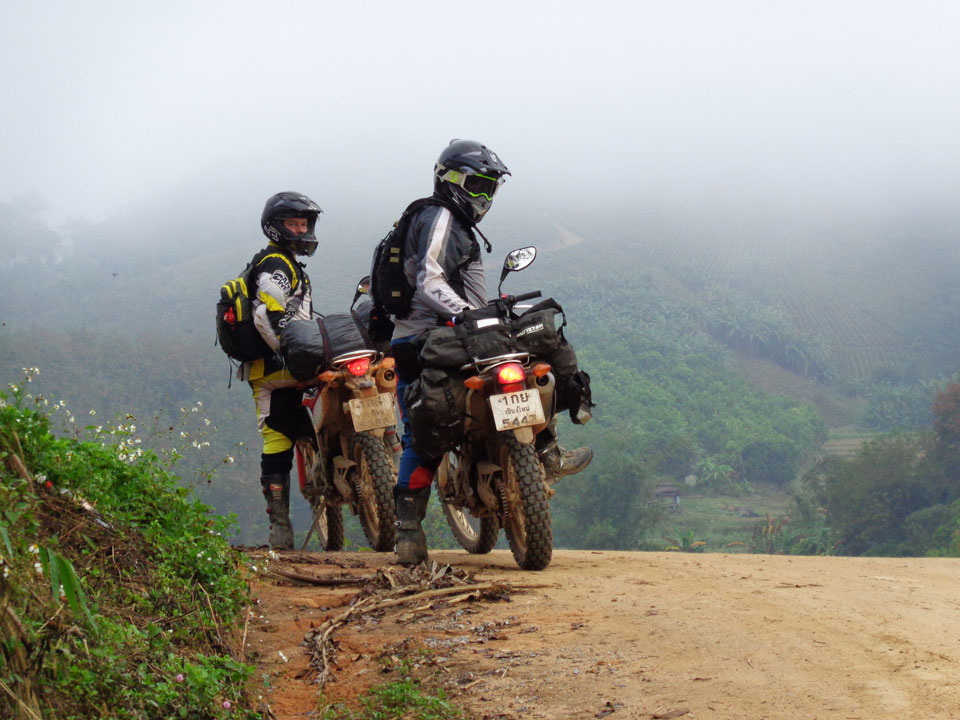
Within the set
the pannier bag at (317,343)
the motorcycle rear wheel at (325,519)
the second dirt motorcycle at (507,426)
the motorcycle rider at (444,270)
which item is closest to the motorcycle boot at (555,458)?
the motorcycle rider at (444,270)

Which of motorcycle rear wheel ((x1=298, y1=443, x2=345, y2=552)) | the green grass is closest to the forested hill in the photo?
the green grass

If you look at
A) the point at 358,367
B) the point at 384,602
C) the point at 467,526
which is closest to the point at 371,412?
the point at 358,367

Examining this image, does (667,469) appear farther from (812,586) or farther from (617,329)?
(812,586)

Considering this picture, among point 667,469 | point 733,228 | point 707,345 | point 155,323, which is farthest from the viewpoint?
point 733,228

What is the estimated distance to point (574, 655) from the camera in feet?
14.2

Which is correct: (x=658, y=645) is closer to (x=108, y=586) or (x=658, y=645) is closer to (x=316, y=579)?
(x=108, y=586)

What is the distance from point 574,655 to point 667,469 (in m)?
75.4

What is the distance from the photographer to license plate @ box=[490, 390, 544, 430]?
602 cm

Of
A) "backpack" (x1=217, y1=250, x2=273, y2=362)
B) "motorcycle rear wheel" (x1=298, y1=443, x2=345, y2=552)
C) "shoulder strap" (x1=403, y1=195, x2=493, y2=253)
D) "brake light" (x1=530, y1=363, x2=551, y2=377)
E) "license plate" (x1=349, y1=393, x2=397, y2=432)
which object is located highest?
"shoulder strap" (x1=403, y1=195, x2=493, y2=253)

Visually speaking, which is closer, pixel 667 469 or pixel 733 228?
pixel 667 469

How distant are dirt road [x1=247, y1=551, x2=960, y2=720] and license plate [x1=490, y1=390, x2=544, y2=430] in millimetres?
816

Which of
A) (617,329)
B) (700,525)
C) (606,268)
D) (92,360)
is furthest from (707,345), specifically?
(92,360)

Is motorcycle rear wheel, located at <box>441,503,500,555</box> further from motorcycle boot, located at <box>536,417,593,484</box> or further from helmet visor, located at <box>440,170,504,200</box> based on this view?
helmet visor, located at <box>440,170,504,200</box>

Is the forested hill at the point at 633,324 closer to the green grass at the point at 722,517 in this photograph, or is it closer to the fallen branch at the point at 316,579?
the green grass at the point at 722,517
